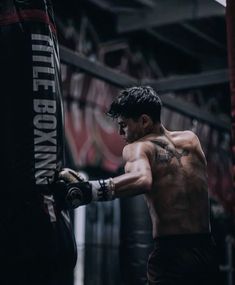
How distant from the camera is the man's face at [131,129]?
11.2ft

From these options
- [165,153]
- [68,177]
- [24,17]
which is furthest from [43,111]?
[165,153]

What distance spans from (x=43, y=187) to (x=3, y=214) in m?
0.21

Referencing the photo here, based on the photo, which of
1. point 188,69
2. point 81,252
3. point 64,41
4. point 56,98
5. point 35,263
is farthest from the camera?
point 188,69

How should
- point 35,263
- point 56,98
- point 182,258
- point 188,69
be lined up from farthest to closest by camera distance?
point 188,69
point 182,258
point 56,98
point 35,263

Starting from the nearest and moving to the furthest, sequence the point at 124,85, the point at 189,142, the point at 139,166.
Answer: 1. the point at 139,166
2. the point at 189,142
3. the point at 124,85

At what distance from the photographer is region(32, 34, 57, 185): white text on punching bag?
302cm

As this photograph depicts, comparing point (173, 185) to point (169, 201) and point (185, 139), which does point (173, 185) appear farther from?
point (185, 139)

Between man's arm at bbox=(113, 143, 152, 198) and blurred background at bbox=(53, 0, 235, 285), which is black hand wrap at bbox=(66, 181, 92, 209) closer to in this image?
man's arm at bbox=(113, 143, 152, 198)

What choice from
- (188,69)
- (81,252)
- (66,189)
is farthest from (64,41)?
(66,189)

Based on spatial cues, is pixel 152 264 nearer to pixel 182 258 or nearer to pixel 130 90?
pixel 182 258

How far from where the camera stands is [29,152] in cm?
299

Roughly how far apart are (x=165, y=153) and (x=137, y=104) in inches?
10.9

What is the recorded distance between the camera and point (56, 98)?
10.3ft

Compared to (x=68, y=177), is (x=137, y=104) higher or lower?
higher
